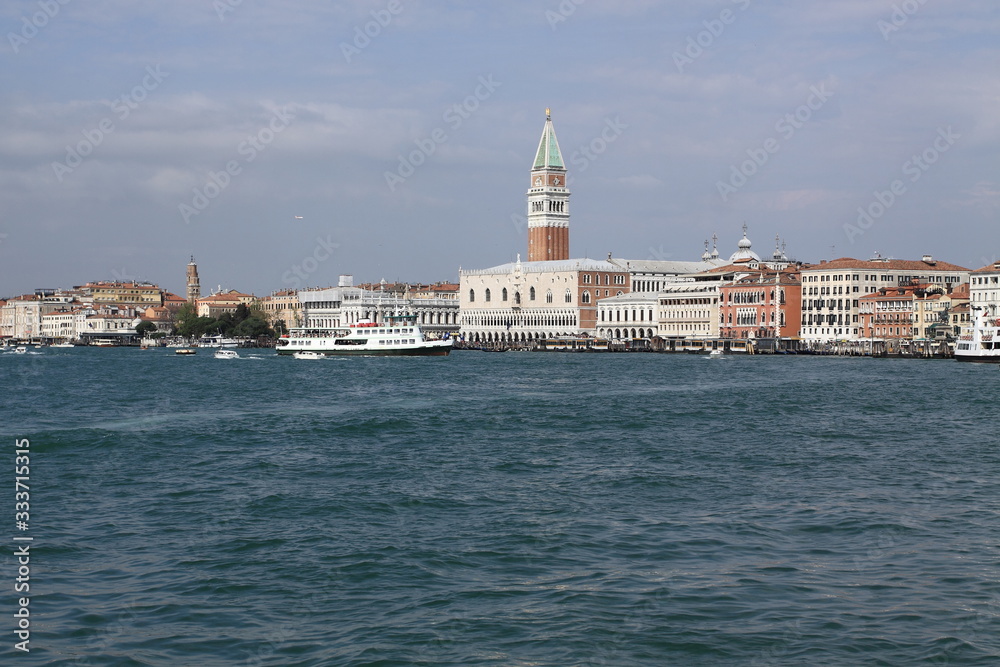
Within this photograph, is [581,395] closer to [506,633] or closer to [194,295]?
[506,633]

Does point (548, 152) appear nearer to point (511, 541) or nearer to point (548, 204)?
point (548, 204)

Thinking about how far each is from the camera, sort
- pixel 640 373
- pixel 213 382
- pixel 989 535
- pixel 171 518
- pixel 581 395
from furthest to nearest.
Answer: pixel 640 373 < pixel 213 382 < pixel 581 395 < pixel 171 518 < pixel 989 535

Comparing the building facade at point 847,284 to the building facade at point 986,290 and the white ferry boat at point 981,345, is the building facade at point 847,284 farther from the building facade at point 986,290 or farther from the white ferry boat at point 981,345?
the white ferry boat at point 981,345

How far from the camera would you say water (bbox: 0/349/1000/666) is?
898 cm

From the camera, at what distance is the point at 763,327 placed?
80312mm

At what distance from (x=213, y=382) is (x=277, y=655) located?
1382 inches

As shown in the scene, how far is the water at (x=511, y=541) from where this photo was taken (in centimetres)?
898

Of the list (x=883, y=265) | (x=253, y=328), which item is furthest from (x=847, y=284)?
(x=253, y=328)

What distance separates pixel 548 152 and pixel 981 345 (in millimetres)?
55529

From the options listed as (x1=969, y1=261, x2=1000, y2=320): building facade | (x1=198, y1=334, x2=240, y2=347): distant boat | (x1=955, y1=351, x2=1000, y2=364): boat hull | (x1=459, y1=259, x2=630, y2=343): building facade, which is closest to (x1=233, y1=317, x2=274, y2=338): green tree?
(x1=198, y1=334, x2=240, y2=347): distant boat

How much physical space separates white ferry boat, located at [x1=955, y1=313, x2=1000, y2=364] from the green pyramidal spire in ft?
174

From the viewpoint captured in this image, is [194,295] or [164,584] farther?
[194,295]

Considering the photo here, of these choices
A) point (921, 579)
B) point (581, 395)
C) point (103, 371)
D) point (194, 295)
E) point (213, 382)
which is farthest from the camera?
point (194, 295)

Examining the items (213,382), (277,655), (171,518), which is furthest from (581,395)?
(277,655)
